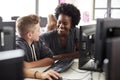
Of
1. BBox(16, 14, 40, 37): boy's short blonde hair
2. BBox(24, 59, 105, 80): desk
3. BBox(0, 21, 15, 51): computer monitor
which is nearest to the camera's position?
BBox(0, 21, 15, 51): computer monitor

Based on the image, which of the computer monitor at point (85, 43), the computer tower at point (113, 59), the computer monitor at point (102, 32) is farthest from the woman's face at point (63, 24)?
the computer tower at point (113, 59)

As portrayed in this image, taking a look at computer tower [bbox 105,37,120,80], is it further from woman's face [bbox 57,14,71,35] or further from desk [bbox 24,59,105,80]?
woman's face [bbox 57,14,71,35]

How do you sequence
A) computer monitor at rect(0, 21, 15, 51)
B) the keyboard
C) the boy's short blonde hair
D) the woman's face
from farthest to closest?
the woman's face < the boy's short blonde hair < the keyboard < computer monitor at rect(0, 21, 15, 51)

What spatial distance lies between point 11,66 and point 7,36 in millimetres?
783

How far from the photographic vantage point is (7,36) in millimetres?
1363

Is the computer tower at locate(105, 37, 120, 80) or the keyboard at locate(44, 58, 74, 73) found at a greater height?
the computer tower at locate(105, 37, 120, 80)

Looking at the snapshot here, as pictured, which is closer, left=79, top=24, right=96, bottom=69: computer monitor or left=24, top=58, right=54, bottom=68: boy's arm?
left=79, top=24, right=96, bottom=69: computer monitor

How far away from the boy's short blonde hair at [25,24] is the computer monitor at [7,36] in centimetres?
49

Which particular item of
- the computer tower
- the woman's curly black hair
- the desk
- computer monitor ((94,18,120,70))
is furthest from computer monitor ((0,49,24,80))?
the woman's curly black hair

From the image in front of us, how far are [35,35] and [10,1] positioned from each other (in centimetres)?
319

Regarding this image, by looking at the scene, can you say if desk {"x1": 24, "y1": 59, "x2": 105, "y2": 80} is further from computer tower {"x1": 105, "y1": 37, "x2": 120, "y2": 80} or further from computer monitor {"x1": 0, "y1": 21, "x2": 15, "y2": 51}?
computer tower {"x1": 105, "y1": 37, "x2": 120, "y2": 80}

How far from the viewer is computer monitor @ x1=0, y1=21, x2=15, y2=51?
1.31 meters

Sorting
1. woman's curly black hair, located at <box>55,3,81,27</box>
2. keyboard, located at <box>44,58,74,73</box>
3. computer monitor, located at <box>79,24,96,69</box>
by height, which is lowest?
keyboard, located at <box>44,58,74,73</box>

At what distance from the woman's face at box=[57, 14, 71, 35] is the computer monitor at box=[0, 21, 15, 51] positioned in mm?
952
